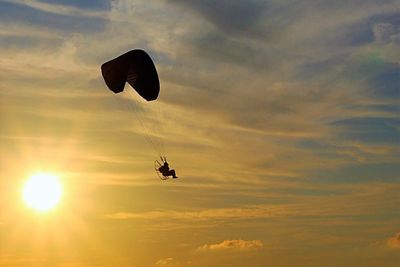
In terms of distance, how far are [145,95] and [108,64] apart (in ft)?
15.8

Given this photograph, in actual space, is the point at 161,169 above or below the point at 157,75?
below

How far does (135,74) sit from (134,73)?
14cm

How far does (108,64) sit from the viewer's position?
14150cm

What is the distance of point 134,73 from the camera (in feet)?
463

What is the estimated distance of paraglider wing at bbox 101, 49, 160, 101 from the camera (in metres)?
140

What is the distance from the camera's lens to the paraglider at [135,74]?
140 metres

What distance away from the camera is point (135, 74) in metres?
141

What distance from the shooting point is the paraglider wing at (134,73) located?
14012 centimetres

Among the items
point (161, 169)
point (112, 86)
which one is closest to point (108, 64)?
point (112, 86)

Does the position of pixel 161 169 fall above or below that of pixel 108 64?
below

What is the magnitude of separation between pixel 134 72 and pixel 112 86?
2.64m

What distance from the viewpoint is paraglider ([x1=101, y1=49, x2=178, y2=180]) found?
140m

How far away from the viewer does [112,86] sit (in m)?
140

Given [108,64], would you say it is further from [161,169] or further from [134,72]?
[161,169]
